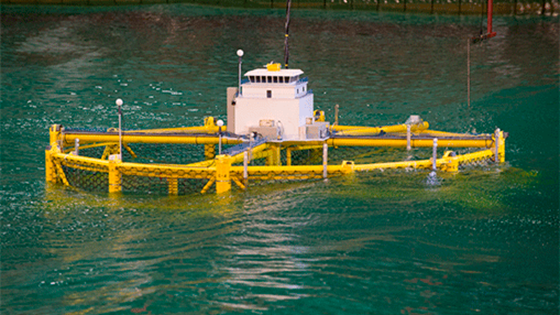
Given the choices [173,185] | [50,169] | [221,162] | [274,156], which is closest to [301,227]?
[221,162]

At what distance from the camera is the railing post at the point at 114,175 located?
5091 centimetres

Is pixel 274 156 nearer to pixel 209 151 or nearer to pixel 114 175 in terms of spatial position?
pixel 209 151

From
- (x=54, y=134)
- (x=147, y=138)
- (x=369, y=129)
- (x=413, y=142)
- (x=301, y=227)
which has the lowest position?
(x=301, y=227)

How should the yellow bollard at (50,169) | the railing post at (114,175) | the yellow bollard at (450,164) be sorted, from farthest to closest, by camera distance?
the yellow bollard at (50,169)
the yellow bollard at (450,164)
the railing post at (114,175)

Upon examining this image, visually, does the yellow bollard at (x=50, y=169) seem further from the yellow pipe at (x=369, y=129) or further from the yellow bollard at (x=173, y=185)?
the yellow pipe at (x=369, y=129)

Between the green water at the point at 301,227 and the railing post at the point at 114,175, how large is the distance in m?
0.77

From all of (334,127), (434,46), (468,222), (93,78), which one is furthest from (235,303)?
(434,46)

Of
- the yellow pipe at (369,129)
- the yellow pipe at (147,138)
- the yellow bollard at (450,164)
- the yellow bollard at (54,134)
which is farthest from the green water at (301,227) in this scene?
the yellow pipe at (369,129)

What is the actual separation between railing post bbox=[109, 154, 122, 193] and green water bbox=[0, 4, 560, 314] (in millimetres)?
769

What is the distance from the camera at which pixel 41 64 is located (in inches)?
4122

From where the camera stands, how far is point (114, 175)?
51125 millimetres

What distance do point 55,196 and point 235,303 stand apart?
2056cm

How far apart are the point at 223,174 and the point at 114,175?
713 centimetres

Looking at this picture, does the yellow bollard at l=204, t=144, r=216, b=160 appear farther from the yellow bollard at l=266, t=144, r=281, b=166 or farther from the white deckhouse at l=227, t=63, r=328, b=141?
the white deckhouse at l=227, t=63, r=328, b=141
